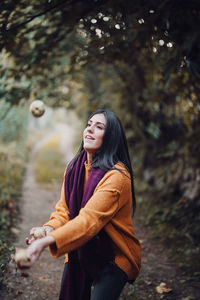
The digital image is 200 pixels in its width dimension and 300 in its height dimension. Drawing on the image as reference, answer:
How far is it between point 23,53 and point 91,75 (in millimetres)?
6146

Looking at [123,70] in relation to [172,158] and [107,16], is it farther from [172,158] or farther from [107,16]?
[107,16]

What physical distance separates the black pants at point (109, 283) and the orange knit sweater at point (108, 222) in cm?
5

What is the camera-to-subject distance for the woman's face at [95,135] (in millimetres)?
2004

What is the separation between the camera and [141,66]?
600 cm

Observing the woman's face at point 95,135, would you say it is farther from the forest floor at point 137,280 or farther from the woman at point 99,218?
the forest floor at point 137,280

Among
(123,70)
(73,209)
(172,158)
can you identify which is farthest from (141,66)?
(73,209)

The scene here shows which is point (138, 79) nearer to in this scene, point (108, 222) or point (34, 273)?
point (34, 273)

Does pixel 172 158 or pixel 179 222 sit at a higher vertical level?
pixel 172 158

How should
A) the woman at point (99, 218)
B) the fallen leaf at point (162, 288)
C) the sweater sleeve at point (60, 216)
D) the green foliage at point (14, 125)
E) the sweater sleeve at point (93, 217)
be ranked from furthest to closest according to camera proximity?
the green foliage at point (14, 125) < the fallen leaf at point (162, 288) < the sweater sleeve at point (60, 216) < the woman at point (99, 218) < the sweater sleeve at point (93, 217)

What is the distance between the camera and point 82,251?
187cm

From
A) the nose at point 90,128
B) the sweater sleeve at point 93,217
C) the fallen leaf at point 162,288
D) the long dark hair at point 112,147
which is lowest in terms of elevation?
the fallen leaf at point 162,288

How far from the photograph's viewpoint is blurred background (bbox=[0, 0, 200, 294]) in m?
2.62

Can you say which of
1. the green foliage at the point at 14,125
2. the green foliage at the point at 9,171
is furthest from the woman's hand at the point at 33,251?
the green foliage at the point at 14,125

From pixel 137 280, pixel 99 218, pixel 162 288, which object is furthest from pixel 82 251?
pixel 137 280
